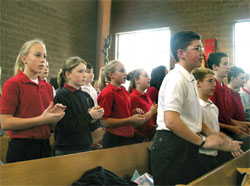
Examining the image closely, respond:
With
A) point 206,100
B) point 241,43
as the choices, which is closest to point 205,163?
point 206,100

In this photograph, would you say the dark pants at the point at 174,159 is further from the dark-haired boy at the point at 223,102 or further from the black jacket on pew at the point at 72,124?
the dark-haired boy at the point at 223,102

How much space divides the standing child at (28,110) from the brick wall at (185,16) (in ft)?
23.6

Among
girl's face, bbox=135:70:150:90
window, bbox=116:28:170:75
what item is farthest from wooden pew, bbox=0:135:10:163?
window, bbox=116:28:170:75

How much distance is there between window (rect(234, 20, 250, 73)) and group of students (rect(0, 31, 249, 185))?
214 inches

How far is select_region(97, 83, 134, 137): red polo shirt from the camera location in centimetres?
280

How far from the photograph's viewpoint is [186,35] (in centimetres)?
186

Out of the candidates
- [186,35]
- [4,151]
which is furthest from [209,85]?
[4,151]

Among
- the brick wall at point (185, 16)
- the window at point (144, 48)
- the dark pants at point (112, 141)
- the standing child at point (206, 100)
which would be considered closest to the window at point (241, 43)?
the brick wall at point (185, 16)

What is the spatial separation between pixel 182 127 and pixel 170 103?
157 millimetres

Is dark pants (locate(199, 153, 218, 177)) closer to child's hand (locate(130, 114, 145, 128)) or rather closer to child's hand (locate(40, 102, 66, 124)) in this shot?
child's hand (locate(130, 114, 145, 128))

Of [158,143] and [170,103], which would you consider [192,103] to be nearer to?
[170,103]

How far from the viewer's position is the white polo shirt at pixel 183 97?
1673 millimetres

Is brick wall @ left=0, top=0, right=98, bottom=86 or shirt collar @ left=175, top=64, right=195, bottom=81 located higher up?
brick wall @ left=0, top=0, right=98, bottom=86

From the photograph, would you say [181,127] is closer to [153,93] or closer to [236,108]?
[236,108]
